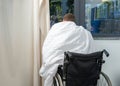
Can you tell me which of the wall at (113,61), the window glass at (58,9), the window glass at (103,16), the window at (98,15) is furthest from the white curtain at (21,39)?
the wall at (113,61)

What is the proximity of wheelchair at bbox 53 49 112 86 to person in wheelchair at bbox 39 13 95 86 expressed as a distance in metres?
0.14

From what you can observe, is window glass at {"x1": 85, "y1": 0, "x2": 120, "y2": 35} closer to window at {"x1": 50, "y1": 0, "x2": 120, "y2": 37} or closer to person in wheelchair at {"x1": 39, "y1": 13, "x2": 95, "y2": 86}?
window at {"x1": 50, "y1": 0, "x2": 120, "y2": 37}

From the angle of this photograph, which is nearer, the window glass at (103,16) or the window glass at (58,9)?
the window glass at (103,16)

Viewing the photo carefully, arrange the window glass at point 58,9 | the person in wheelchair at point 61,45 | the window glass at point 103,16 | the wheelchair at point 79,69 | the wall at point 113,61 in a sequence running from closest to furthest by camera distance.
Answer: the wheelchair at point 79,69, the person in wheelchair at point 61,45, the wall at point 113,61, the window glass at point 103,16, the window glass at point 58,9

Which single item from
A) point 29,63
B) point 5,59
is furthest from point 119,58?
point 5,59

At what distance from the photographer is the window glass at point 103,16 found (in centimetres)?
368

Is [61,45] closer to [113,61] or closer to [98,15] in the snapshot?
[113,61]

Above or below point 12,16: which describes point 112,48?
below

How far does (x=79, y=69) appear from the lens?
2746 millimetres

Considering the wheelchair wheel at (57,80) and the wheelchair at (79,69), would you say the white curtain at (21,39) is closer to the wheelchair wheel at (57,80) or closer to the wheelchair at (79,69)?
the wheelchair wheel at (57,80)

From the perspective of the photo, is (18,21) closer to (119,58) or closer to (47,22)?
(47,22)

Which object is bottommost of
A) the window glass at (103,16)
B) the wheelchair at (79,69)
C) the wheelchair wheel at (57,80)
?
the wheelchair wheel at (57,80)

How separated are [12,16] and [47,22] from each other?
56 centimetres

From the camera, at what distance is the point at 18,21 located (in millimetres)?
3367
